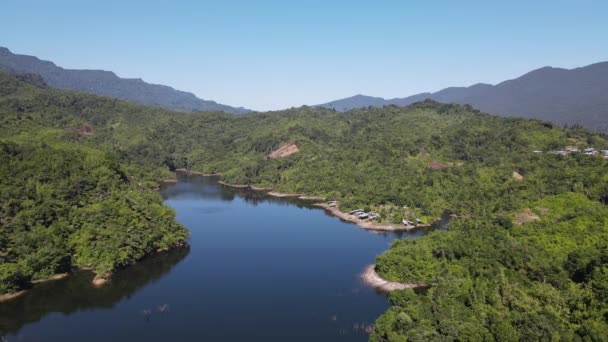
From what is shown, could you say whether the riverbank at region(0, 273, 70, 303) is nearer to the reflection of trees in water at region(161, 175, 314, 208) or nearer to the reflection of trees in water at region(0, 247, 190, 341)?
the reflection of trees in water at region(0, 247, 190, 341)

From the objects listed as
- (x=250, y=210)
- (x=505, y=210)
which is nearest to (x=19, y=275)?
(x=250, y=210)

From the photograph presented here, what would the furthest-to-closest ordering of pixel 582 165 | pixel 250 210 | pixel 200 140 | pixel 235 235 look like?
pixel 200 140 → pixel 250 210 → pixel 582 165 → pixel 235 235

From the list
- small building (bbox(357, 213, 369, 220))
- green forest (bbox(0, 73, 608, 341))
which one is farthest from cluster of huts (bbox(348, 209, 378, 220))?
green forest (bbox(0, 73, 608, 341))

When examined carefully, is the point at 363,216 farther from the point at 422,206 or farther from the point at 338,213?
the point at 422,206

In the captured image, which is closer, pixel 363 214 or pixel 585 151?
pixel 363 214

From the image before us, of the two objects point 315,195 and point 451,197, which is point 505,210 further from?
point 315,195

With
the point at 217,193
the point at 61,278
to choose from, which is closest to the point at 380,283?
the point at 61,278
